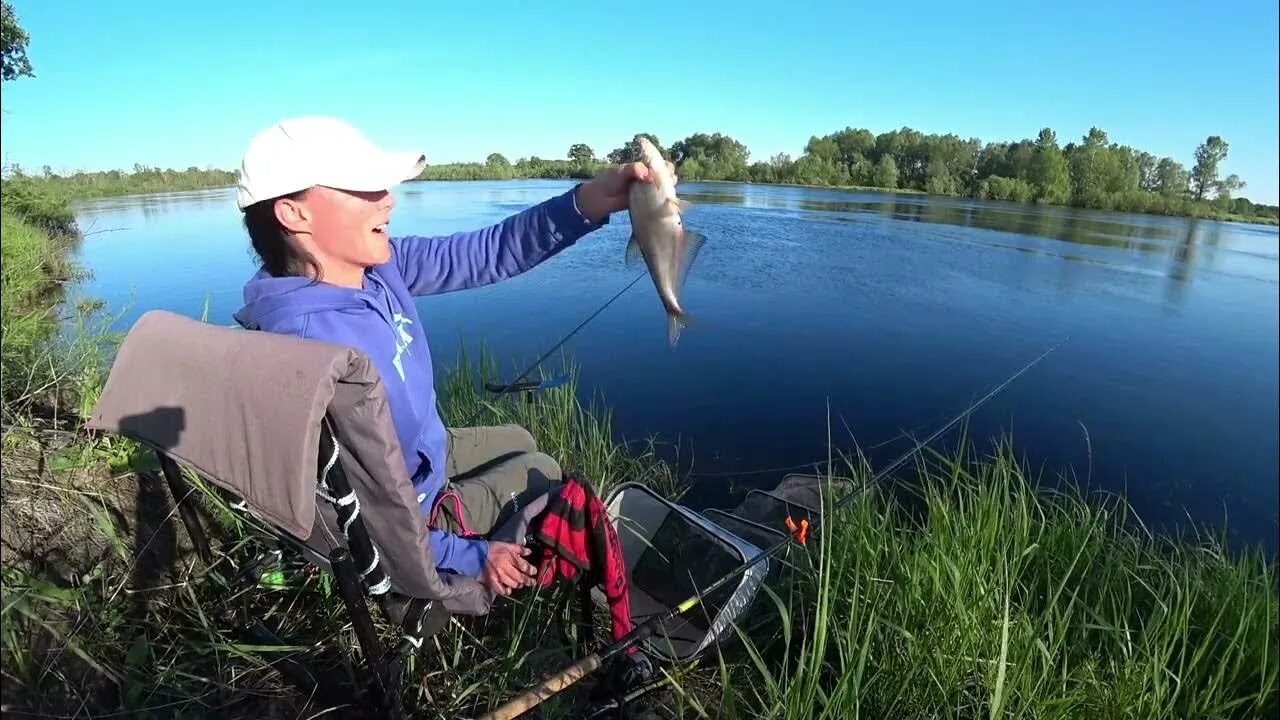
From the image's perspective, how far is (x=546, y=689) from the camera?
2078mm

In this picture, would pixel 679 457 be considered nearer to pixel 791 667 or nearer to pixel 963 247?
pixel 791 667

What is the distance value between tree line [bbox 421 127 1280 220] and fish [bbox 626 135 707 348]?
93.9ft

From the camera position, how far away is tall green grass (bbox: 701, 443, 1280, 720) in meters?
2.26

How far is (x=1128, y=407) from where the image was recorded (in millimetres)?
8398

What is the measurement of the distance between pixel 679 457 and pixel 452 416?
92.2 inches

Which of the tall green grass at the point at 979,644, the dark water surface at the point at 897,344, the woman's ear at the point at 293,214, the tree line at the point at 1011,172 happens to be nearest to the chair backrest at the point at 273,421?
the woman's ear at the point at 293,214

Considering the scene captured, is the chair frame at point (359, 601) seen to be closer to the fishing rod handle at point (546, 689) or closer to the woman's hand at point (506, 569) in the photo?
the woman's hand at point (506, 569)

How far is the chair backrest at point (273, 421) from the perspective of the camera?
157 centimetres

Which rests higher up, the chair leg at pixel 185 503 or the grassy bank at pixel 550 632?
the chair leg at pixel 185 503

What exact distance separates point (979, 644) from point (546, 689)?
158 centimetres

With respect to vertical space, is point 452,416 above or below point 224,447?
below

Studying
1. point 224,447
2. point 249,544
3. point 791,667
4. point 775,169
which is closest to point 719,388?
point 791,667

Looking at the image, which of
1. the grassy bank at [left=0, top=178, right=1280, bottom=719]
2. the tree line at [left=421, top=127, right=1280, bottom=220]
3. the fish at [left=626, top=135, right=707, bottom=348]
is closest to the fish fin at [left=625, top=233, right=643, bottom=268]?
the fish at [left=626, top=135, right=707, bottom=348]

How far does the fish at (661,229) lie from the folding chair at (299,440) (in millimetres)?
1305
